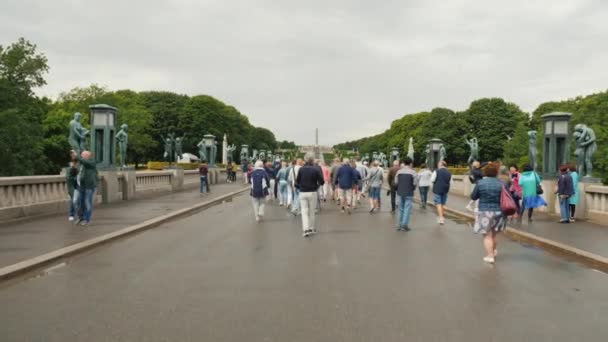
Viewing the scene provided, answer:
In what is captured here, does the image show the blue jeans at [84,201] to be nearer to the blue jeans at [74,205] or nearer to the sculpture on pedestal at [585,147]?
the blue jeans at [74,205]

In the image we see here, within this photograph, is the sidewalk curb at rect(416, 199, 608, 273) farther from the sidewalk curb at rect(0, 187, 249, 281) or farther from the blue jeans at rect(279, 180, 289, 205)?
the blue jeans at rect(279, 180, 289, 205)

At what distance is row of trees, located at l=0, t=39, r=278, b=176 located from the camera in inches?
1785

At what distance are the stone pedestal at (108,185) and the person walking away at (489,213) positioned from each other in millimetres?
15046

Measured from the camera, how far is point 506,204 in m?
8.87

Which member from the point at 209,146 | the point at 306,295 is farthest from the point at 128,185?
the point at 209,146

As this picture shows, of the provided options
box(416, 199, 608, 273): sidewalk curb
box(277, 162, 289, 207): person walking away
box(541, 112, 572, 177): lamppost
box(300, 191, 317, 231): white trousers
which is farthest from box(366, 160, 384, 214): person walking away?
box(300, 191, 317, 231): white trousers

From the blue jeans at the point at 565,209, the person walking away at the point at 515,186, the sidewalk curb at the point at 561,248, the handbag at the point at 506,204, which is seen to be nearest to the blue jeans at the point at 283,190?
the person walking away at the point at 515,186

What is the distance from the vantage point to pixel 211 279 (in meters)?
7.35

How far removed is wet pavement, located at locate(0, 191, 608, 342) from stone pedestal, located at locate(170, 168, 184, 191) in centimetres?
2086

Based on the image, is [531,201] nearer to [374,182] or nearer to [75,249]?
[374,182]

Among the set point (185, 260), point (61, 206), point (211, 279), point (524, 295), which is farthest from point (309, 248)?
point (61, 206)

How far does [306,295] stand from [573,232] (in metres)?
8.62

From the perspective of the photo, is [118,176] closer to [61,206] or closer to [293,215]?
[61,206]

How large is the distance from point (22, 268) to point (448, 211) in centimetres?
1475
